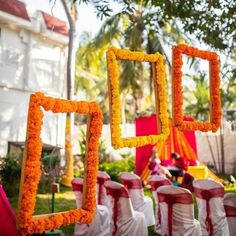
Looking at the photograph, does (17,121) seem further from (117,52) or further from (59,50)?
(117,52)

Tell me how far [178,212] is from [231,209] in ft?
2.54

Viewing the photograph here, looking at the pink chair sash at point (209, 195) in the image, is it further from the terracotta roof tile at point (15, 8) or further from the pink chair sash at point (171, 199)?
the terracotta roof tile at point (15, 8)

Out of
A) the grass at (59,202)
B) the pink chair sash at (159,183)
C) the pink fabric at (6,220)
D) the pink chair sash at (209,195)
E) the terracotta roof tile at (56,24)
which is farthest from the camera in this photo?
the terracotta roof tile at (56,24)

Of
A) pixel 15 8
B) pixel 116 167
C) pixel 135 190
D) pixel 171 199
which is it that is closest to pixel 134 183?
pixel 135 190

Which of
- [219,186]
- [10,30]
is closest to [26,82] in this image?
[10,30]

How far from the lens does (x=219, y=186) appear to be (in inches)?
225

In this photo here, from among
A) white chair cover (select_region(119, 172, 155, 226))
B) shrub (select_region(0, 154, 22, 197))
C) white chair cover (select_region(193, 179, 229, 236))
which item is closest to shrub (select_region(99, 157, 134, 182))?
shrub (select_region(0, 154, 22, 197))

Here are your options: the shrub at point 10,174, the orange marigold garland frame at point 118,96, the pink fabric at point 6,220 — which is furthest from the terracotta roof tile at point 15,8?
the pink fabric at point 6,220

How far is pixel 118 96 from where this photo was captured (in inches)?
169

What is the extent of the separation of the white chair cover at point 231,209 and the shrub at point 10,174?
7.24m

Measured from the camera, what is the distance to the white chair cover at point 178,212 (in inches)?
207

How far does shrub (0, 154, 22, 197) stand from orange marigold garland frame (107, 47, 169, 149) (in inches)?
289

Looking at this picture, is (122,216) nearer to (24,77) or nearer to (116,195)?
(116,195)

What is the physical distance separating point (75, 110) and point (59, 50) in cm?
1183
